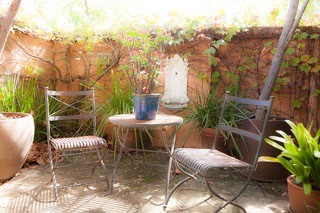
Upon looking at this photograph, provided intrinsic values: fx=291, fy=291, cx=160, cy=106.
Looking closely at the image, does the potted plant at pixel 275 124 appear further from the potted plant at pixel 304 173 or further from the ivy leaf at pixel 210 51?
the ivy leaf at pixel 210 51

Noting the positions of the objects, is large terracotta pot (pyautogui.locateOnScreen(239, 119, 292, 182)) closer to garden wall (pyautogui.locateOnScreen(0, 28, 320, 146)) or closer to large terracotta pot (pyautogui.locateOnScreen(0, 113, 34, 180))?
garden wall (pyautogui.locateOnScreen(0, 28, 320, 146))

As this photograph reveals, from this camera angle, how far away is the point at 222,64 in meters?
3.93

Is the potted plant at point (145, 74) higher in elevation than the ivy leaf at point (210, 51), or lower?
lower

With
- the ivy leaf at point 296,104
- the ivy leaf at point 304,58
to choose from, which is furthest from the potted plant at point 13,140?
the ivy leaf at point 304,58

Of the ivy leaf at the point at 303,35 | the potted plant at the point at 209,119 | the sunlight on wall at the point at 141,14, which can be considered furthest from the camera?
the sunlight on wall at the point at 141,14

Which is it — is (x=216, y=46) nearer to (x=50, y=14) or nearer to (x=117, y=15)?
(x=117, y=15)

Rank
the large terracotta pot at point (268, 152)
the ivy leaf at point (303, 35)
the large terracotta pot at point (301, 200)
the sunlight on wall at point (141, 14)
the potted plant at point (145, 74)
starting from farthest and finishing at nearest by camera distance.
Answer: the sunlight on wall at point (141, 14), the ivy leaf at point (303, 35), the large terracotta pot at point (268, 152), the potted plant at point (145, 74), the large terracotta pot at point (301, 200)

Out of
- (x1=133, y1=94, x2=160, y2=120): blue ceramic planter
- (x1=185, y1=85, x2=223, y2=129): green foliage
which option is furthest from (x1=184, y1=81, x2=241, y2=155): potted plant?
(x1=133, y1=94, x2=160, y2=120): blue ceramic planter

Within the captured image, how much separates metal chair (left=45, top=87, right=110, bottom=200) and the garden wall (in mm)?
560

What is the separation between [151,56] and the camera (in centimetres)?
301

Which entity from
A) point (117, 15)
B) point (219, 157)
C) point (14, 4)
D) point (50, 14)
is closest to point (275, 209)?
point (219, 157)

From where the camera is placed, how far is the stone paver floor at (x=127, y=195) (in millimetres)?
2342

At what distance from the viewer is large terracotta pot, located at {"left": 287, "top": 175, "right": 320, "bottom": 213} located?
1992 millimetres

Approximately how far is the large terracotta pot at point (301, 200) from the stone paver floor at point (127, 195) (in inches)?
10.8
